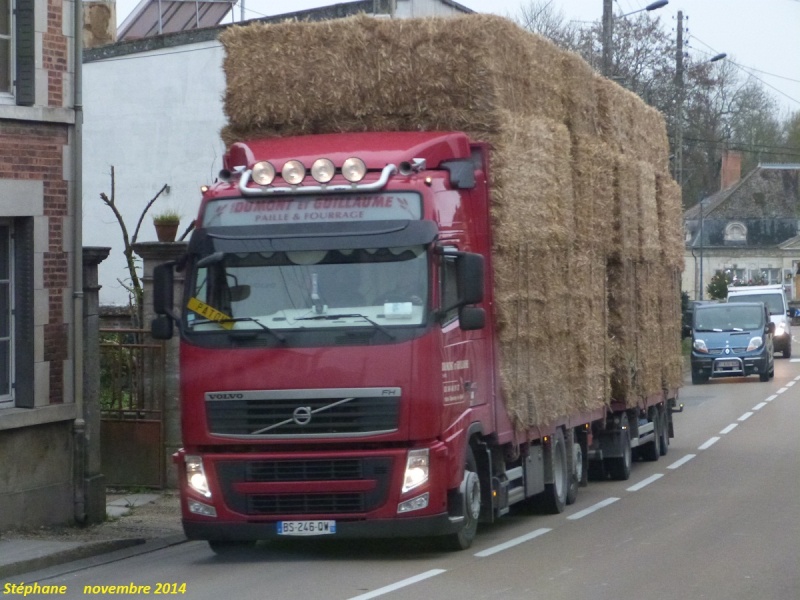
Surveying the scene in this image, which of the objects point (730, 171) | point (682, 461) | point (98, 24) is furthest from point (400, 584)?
point (730, 171)

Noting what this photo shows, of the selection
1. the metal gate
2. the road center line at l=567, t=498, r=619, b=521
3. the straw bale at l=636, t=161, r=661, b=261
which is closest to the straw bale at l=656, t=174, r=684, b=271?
the straw bale at l=636, t=161, r=661, b=261

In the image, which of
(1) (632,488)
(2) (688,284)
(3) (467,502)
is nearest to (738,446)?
(1) (632,488)

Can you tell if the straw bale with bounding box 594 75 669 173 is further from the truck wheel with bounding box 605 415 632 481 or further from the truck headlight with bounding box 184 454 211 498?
the truck headlight with bounding box 184 454 211 498

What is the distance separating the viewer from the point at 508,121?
11250 millimetres

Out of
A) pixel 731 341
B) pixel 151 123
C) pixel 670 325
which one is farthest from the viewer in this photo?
pixel 731 341

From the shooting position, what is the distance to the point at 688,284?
3745 inches

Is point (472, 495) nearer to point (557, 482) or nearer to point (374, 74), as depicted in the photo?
point (557, 482)

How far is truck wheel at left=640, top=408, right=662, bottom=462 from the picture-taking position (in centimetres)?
1833

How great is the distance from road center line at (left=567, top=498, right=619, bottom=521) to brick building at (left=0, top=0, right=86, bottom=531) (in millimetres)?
4684

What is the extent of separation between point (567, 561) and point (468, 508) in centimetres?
86

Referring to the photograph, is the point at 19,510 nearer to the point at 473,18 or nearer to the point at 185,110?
the point at 473,18

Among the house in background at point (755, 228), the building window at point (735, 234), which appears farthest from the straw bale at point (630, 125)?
the building window at point (735, 234)

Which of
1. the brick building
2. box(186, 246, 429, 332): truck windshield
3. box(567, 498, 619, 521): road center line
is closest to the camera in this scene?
box(186, 246, 429, 332): truck windshield

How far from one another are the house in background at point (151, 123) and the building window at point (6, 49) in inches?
509
